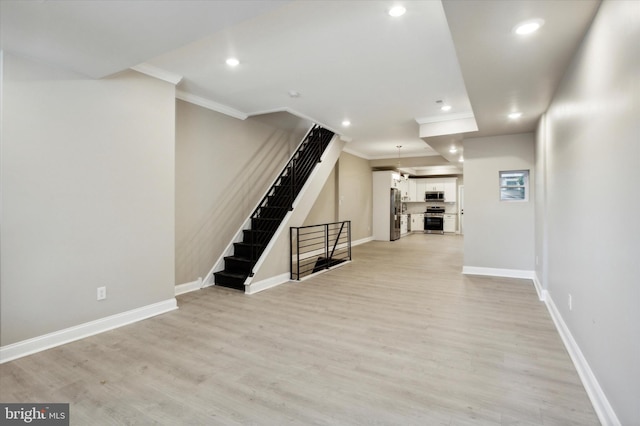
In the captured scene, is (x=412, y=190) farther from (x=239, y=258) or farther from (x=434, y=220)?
(x=239, y=258)

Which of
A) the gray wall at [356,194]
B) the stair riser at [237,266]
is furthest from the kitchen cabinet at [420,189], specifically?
the stair riser at [237,266]

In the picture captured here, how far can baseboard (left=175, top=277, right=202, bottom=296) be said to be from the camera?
14.7ft

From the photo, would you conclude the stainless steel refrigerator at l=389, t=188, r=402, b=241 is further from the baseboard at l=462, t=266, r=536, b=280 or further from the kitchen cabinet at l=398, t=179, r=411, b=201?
the baseboard at l=462, t=266, r=536, b=280

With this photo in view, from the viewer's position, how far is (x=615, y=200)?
1698 mm

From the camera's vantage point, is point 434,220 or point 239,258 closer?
point 239,258

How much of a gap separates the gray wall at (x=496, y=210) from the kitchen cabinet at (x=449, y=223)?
26.0 feet

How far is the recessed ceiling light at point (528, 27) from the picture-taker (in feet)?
6.61

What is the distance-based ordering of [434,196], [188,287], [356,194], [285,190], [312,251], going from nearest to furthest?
[188,287] → [285,190] → [312,251] → [356,194] → [434,196]

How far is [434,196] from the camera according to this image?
13312mm

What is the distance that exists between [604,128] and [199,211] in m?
4.57

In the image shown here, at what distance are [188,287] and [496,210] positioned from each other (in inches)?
207

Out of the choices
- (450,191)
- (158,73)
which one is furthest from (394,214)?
(158,73)

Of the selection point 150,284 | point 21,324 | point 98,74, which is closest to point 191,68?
point 98,74

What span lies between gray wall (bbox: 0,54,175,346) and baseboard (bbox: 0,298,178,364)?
5 cm
